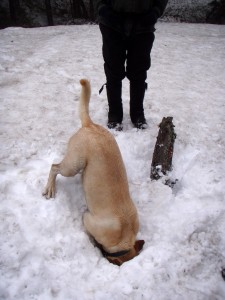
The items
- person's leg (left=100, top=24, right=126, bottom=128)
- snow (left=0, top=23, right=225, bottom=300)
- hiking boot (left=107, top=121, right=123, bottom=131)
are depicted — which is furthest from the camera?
hiking boot (left=107, top=121, right=123, bottom=131)

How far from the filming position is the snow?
8.53 feet

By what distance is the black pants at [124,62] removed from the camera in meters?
3.67

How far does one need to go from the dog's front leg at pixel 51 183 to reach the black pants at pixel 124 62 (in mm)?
1460

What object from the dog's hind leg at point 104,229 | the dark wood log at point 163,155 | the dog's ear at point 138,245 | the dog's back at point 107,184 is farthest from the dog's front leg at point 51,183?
the dark wood log at point 163,155

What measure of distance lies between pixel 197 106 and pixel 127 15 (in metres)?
2.44

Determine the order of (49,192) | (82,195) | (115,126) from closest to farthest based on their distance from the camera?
(49,192) < (82,195) < (115,126)

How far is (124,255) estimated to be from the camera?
9.37 ft

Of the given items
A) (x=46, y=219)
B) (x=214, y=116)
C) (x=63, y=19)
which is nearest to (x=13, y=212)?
(x=46, y=219)

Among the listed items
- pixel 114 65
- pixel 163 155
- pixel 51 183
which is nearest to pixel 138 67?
pixel 114 65

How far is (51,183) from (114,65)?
A: 185cm

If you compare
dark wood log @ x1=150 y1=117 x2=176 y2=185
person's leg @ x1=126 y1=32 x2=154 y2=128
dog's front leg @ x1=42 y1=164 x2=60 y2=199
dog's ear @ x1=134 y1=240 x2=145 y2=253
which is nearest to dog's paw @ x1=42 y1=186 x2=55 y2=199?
dog's front leg @ x1=42 y1=164 x2=60 y2=199

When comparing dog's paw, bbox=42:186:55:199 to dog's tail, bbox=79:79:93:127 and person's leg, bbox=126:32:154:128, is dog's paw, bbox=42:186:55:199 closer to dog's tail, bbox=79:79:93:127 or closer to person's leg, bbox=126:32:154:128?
dog's tail, bbox=79:79:93:127

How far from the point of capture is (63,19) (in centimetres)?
1259

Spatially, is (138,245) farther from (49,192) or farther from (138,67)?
(138,67)
